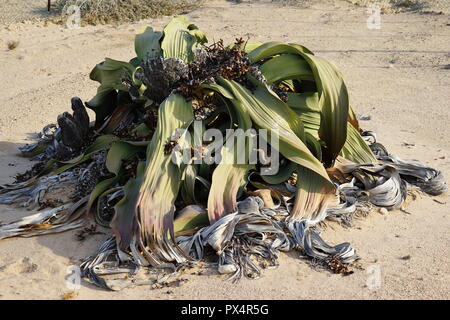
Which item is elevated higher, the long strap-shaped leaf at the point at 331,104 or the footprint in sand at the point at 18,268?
the long strap-shaped leaf at the point at 331,104

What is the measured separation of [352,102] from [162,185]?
3153 millimetres

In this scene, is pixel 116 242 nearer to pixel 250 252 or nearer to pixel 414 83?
pixel 250 252

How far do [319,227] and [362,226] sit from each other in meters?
0.27

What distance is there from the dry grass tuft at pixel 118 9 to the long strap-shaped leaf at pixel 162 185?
596cm

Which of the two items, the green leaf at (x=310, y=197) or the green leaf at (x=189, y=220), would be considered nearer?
the green leaf at (x=189, y=220)

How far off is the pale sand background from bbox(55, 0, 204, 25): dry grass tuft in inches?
16.6

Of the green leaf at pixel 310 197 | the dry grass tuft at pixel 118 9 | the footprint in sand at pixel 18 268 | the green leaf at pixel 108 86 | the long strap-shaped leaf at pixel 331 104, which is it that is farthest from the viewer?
the dry grass tuft at pixel 118 9

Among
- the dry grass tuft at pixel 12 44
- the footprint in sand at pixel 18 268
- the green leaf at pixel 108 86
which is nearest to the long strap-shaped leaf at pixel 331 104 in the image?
the green leaf at pixel 108 86

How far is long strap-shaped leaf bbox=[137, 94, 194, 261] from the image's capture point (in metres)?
3.08

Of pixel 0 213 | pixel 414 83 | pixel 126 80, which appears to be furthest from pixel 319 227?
pixel 414 83

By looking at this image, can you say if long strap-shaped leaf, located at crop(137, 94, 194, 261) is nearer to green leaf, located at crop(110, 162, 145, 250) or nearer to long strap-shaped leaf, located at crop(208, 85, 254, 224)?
green leaf, located at crop(110, 162, 145, 250)

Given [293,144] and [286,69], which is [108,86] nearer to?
[286,69]

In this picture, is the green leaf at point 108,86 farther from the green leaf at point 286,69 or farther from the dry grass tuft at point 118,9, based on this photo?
the dry grass tuft at point 118,9

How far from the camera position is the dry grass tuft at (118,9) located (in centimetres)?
919
